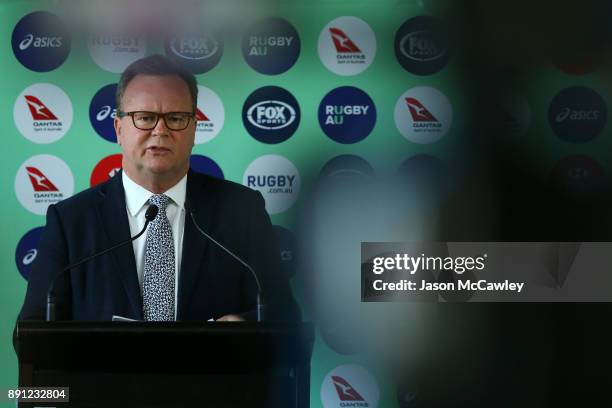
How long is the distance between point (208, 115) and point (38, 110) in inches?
26.2

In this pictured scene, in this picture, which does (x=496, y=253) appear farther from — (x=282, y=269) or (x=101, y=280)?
(x=101, y=280)

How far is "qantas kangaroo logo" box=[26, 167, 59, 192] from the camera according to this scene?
9.38 feet

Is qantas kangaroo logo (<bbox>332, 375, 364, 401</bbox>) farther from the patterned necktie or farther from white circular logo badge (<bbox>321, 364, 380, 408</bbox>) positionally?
the patterned necktie

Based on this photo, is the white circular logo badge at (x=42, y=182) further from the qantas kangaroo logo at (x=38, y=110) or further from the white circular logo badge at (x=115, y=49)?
the white circular logo badge at (x=115, y=49)

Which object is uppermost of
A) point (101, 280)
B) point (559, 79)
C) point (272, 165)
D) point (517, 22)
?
point (517, 22)

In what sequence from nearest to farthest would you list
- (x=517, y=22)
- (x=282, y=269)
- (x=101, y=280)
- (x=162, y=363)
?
→ (x=162, y=363) → (x=101, y=280) → (x=282, y=269) → (x=517, y=22)

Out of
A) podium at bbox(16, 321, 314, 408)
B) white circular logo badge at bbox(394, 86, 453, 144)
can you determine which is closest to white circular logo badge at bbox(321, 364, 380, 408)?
white circular logo badge at bbox(394, 86, 453, 144)

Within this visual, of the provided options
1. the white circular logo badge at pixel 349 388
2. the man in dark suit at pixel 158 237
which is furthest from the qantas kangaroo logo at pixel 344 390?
the man in dark suit at pixel 158 237

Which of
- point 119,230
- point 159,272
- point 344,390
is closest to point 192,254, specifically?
point 159,272

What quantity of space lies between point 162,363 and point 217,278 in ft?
3.54

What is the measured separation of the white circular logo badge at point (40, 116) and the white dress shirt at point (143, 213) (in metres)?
0.44

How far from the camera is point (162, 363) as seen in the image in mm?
1498

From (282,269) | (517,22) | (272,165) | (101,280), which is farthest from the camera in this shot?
(517,22)

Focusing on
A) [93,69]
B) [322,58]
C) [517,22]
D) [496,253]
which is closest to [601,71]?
[517,22]
